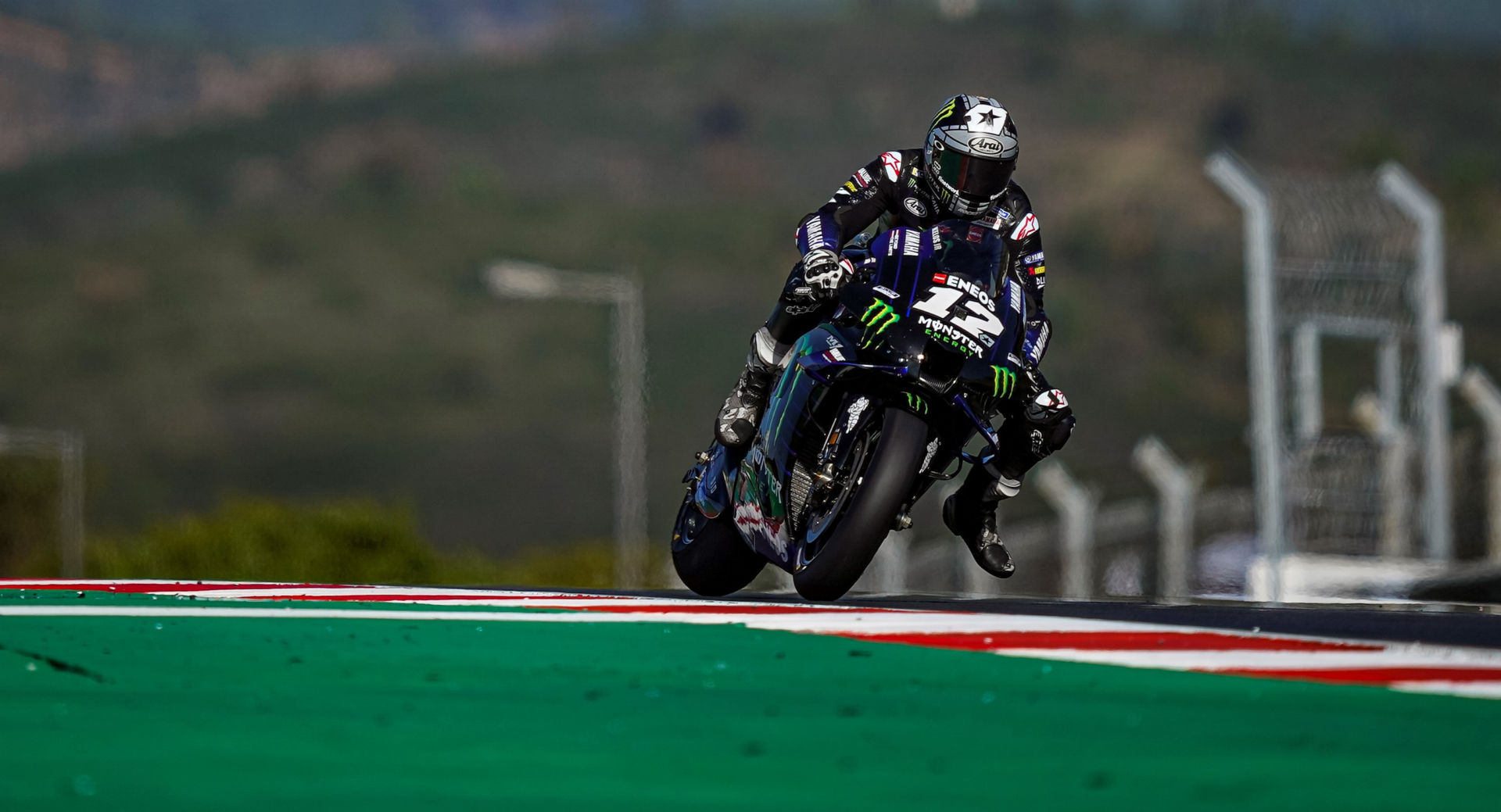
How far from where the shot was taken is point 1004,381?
9.44m

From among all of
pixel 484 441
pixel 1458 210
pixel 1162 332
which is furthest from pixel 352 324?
pixel 1458 210

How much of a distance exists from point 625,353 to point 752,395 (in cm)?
2974

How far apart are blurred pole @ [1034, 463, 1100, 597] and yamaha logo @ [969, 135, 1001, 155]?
444 inches

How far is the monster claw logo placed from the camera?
9320 millimetres

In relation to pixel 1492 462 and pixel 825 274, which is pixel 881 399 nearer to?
pixel 825 274

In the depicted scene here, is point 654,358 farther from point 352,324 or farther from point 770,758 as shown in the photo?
point 770,758

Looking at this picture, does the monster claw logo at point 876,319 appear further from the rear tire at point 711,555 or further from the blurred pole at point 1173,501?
the blurred pole at point 1173,501

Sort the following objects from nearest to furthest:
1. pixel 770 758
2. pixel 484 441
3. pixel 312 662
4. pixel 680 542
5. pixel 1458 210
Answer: pixel 770 758
pixel 312 662
pixel 680 542
pixel 484 441
pixel 1458 210

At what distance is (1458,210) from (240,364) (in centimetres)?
9811

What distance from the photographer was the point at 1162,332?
197m

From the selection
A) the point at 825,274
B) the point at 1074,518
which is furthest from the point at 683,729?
the point at 1074,518

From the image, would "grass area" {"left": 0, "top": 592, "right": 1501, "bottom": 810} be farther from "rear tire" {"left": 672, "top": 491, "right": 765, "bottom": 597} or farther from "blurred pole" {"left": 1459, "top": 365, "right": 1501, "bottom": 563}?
"blurred pole" {"left": 1459, "top": 365, "right": 1501, "bottom": 563}

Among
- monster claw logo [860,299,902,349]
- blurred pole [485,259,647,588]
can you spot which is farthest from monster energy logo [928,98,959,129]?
blurred pole [485,259,647,588]

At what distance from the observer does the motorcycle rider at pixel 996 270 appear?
32.1 ft
